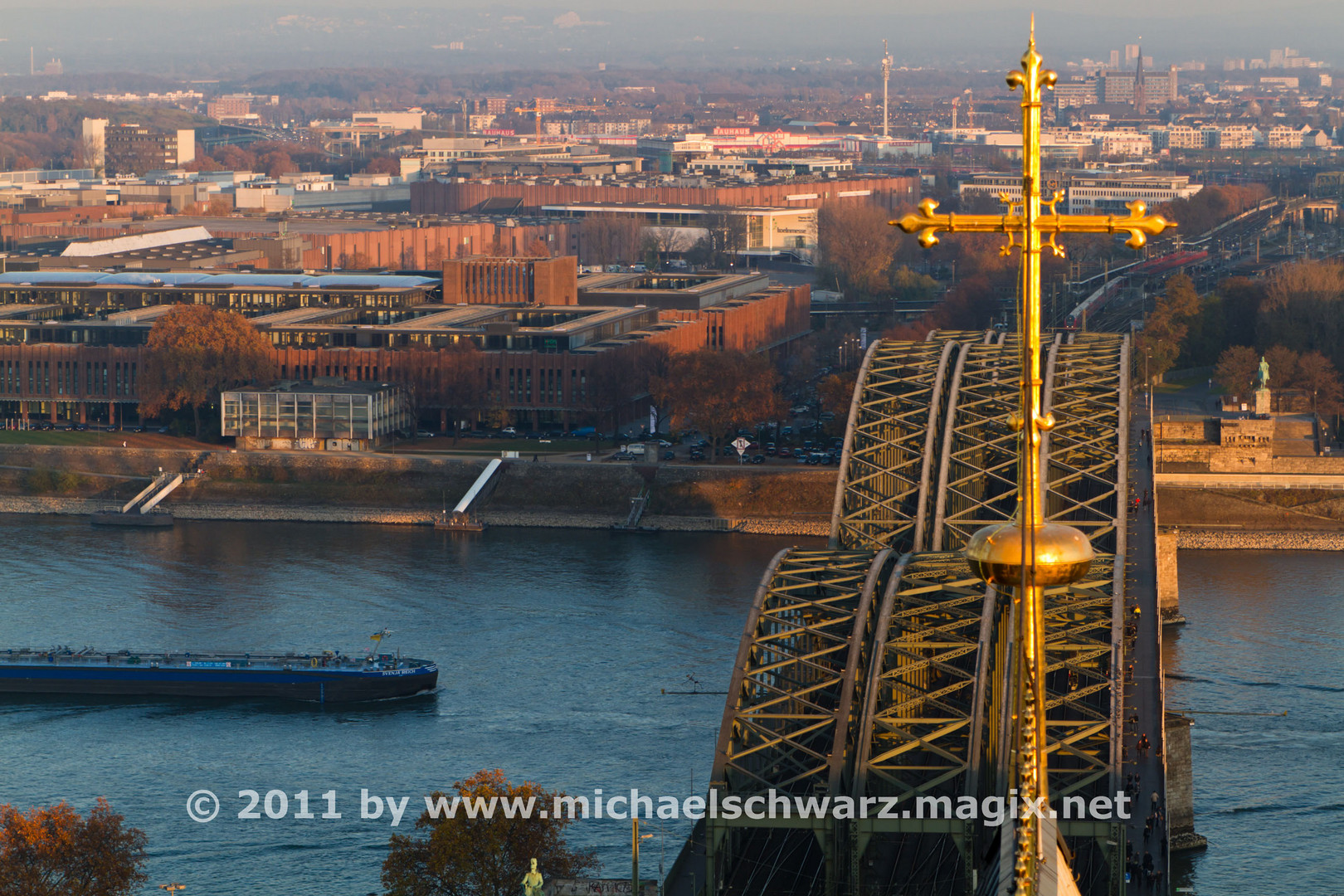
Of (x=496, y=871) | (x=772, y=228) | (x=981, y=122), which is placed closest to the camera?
(x=496, y=871)

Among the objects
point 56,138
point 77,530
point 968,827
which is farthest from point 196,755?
point 56,138

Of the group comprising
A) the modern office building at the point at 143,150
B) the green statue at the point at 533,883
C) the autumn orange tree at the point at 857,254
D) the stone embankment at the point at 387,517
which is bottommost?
the stone embankment at the point at 387,517

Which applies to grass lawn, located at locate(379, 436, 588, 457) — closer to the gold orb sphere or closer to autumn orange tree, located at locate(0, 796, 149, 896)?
autumn orange tree, located at locate(0, 796, 149, 896)

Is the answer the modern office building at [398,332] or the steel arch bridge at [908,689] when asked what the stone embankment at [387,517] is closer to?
the modern office building at [398,332]

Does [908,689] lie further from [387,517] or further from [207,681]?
[387,517]

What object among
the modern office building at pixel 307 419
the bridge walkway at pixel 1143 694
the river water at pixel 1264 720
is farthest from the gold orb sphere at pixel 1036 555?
the modern office building at pixel 307 419

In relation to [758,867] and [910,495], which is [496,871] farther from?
[910,495]
